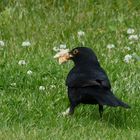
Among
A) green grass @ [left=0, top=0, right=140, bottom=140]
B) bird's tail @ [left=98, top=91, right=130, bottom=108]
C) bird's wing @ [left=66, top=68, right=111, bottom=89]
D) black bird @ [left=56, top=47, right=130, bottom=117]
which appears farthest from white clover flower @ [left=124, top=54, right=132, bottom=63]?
bird's tail @ [left=98, top=91, right=130, bottom=108]

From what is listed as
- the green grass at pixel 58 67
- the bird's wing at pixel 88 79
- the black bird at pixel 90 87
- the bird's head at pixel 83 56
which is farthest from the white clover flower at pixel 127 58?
the bird's wing at pixel 88 79

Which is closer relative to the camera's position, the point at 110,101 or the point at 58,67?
the point at 110,101

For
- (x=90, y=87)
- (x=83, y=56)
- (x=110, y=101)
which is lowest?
(x=110, y=101)

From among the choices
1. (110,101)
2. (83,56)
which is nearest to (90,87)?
(110,101)

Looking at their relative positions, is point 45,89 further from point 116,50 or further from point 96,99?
point 116,50

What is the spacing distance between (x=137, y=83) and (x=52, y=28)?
2.50 m

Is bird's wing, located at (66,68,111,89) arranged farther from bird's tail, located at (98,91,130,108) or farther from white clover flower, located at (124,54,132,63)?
white clover flower, located at (124,54,132,63)

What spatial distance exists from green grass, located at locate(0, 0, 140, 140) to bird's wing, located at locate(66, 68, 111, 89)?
0.35 meters

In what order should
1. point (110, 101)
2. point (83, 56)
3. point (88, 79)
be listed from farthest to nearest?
point (83, 56) → point (88, 79) → point (110, 101)

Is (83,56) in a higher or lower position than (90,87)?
higher

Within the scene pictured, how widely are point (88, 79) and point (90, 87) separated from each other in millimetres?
91

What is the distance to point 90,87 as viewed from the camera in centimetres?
724

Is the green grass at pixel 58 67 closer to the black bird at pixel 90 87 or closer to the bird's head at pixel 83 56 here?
the black bird at pixel 90 87

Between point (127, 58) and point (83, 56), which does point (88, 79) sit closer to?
point (83, 56)
